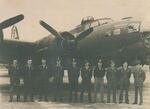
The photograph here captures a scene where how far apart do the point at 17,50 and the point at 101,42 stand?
11.2 feet

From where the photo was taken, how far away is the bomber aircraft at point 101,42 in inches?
386

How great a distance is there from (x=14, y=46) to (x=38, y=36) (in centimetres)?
93

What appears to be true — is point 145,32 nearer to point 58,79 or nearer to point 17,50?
point 58,79

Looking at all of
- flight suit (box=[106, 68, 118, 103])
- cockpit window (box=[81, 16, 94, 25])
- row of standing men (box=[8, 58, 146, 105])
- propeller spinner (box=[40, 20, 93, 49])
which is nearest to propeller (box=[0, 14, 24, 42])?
row of standing men (box=[8, 58, 146, 105])

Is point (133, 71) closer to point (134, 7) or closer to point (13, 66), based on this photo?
point (134, 7)

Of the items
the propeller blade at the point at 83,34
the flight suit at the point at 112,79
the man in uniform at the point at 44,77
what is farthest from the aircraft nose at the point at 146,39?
the man in uniform at the point at 44,77

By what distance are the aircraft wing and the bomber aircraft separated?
0.81m

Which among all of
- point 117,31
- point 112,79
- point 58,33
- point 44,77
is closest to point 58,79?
point 44,77

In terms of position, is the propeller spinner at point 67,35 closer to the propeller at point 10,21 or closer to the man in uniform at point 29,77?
the propeller at point 10,21

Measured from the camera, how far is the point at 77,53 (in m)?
10.7

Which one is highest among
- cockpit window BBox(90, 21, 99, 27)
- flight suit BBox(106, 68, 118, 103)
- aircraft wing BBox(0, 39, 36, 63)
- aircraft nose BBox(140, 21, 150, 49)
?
cockpit window BBox(90, 21, 99, 27)

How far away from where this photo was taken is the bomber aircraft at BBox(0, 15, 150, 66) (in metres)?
9.80

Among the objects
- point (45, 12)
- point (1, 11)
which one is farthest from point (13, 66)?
point (45, 12)

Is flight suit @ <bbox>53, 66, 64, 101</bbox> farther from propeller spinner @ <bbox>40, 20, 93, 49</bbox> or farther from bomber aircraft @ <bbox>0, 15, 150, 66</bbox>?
propeller spinner @ <bbox>40, 20, 93, 49</bbox>
